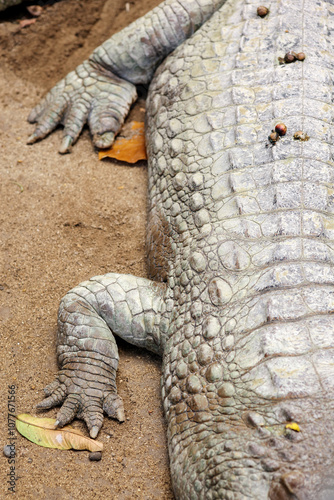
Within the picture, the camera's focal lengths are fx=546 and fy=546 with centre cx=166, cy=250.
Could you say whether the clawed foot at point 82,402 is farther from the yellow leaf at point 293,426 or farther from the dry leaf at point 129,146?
the dry leaf at point 129,146

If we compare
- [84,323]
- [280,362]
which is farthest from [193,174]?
[280,362]

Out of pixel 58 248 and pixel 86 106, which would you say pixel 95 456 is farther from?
pixel 86 106

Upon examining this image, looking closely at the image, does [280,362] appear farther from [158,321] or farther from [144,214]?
[144,214]

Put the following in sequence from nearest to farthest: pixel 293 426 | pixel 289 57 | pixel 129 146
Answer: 1. pixel 293 426
2. pixel 289 57
3. pixel 129 146

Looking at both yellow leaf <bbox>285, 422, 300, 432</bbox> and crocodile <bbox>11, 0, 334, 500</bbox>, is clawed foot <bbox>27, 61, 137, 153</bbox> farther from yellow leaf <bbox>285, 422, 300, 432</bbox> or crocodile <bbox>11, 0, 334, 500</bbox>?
yellow leaf <bbox>285, 422, 300, 432</bbox>

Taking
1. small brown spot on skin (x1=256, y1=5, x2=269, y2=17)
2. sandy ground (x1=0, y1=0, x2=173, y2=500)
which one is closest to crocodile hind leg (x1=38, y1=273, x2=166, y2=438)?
sandy ground (x1=0, y1=0, x2=173, y2=500)

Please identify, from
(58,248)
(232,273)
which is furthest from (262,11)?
(58,248)
